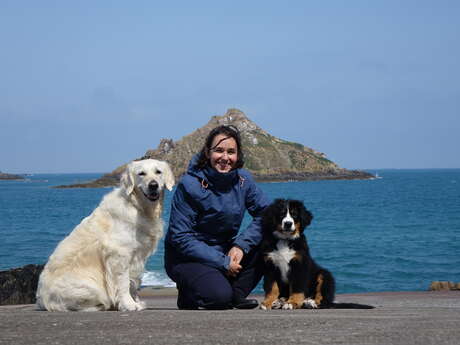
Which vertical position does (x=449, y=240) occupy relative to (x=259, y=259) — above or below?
below

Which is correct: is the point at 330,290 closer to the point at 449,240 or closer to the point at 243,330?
the point at 243,330

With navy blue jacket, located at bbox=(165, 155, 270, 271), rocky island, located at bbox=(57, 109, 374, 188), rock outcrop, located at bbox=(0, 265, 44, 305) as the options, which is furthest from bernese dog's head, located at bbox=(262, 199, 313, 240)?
rocky island, located at bbox=(57, 109, 374, 188)

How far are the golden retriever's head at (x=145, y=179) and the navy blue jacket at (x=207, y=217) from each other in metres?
0.28

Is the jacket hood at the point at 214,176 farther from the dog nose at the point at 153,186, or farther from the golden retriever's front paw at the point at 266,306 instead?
the golden retriever's front paw at the point at 266,306

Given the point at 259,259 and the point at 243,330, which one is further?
the point at 259,259

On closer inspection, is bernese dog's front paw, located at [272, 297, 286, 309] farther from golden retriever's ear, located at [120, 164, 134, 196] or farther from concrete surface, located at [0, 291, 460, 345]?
golden retriever's ear, located at [120, 164, 134, 196]

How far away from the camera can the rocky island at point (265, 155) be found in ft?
482

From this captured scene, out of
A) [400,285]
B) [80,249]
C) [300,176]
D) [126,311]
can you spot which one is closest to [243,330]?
[126,311]

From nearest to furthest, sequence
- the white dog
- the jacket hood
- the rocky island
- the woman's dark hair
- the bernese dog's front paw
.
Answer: the white dog, the bernese dog's front paw, the jacket hood, the woman's dark hair, the rocky island

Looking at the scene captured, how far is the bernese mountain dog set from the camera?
6.36 m

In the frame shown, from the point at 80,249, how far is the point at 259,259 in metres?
1.94

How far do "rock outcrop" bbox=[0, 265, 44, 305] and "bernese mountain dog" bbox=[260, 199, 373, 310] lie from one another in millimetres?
6575

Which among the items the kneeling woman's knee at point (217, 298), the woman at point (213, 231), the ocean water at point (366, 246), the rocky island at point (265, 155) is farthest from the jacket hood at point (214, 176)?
the rocky island at point (265, 155)

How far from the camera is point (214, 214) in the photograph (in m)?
6.46
